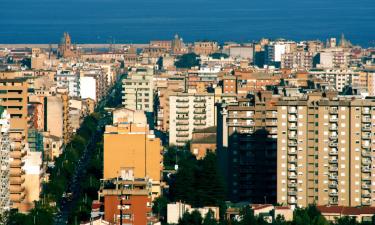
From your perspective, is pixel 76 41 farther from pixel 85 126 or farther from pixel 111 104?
pixel 85 126

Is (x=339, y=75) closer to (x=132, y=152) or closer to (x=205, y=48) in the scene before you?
(x=205, y=48)

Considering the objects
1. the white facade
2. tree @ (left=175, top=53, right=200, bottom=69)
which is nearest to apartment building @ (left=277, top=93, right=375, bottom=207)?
the white facade

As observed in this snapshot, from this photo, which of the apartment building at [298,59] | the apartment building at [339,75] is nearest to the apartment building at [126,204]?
the apartment building at [339,75]

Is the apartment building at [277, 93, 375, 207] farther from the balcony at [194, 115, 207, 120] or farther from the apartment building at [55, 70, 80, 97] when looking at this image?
the apartment building at [55, 70, 80, 97]

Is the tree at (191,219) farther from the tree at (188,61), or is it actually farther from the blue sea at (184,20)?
the blue sea at (184,20)

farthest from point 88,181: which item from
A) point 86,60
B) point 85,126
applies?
point 86,60

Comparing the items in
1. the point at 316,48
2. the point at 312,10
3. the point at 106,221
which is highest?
the point at 312,10
